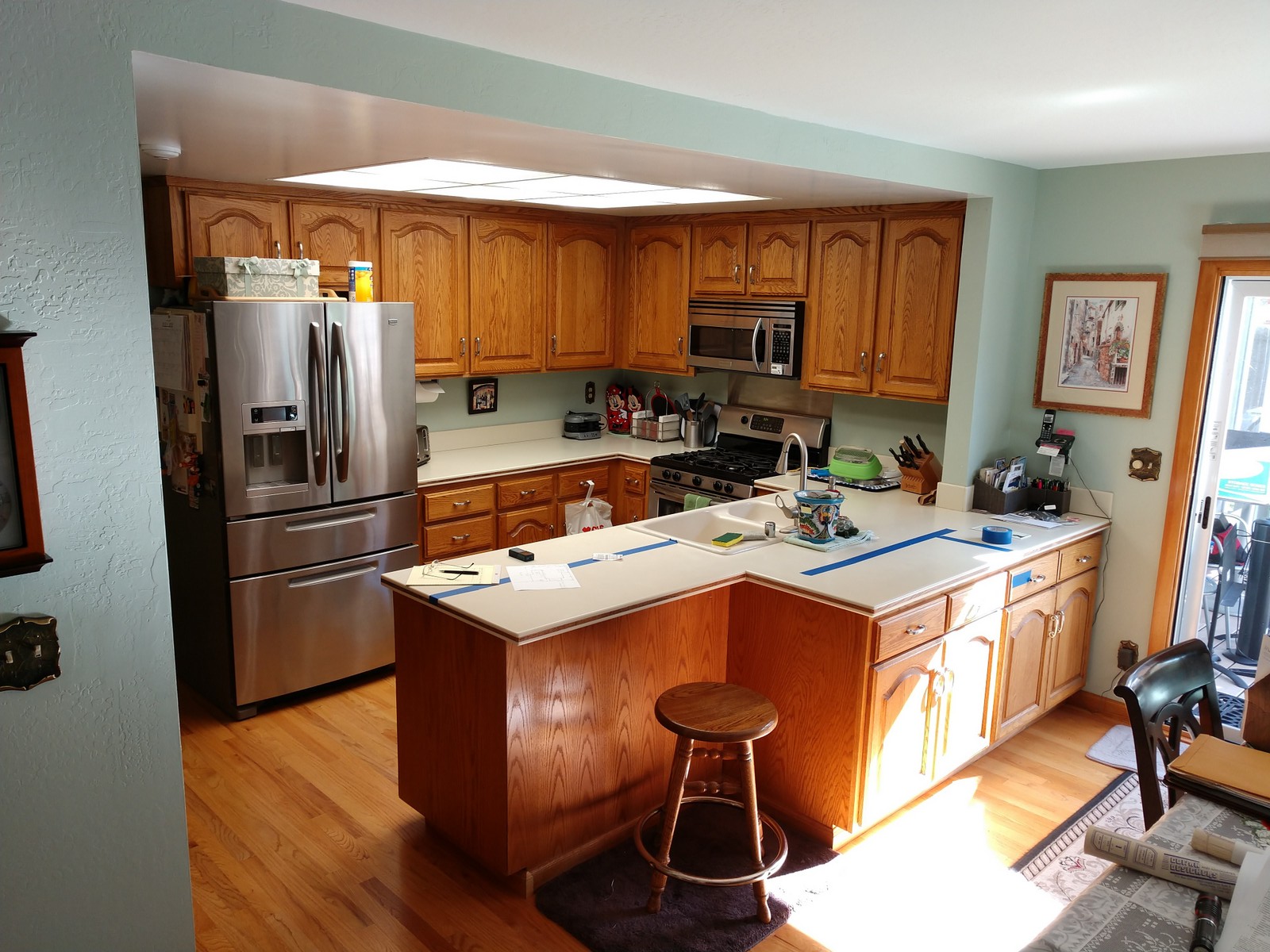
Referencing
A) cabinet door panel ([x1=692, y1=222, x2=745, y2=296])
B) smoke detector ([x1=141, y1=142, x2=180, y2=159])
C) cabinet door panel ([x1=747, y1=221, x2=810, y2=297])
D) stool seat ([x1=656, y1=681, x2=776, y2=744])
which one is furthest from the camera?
cabinet door panel ([x1=692, y1=222, x2=745, y2=296])

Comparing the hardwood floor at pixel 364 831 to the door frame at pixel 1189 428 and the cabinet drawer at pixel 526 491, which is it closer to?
the door frame at pixel 1189 428

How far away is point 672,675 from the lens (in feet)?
10.0

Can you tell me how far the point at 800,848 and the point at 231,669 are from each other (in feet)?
7.56

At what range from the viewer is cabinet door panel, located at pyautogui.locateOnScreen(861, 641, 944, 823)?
291 centimetres

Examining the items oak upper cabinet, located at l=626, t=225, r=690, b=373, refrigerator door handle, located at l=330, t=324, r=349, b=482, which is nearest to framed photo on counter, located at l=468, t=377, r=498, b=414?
oak upper cabinet, located at l=626, t=225, r=690, b=373

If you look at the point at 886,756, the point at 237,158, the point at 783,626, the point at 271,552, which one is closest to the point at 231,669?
the point at 271,552

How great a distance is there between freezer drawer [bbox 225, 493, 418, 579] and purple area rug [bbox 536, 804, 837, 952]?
176 cm

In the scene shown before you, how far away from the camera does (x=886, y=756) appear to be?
299 centimetres

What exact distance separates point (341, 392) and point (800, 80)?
89.0 inches

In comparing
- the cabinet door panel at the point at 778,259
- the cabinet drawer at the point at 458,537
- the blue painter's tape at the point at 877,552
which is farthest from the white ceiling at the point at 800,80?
the cabinet drawer at the point at 458,537

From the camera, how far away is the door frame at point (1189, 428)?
3.54 m

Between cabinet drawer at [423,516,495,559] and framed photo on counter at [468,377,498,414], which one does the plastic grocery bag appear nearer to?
cabinet drawer at [423,516,495,559]

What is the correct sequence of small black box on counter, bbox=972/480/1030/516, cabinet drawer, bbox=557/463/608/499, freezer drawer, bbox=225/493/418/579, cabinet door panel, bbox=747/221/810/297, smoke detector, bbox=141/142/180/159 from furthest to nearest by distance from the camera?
1. cabinet drawer, bbox=557/463/608/499
2. cabinet door panel, bbox=747/221/810/297
3. small black box on counter, bbox=972/480/1030/516
4. freezer drawer, bbox=225/493/418/579
5. smoke detector, bbox=141/142/180/159

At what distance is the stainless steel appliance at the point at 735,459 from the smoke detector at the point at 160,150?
2642 mm
